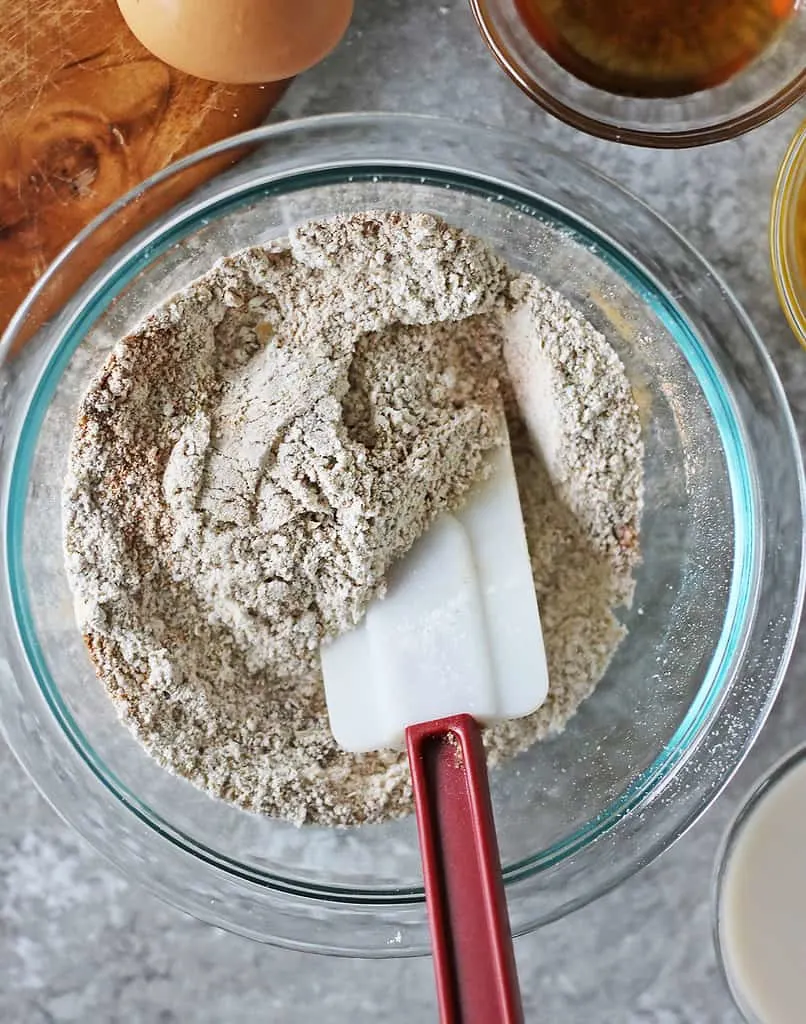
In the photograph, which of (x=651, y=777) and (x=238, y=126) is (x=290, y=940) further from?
(x=238, y=126)

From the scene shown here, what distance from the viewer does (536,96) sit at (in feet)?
2.92

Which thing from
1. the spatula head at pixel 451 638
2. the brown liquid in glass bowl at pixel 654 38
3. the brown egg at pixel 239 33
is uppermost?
the brown liquid in glass bowl at pixel 654 38

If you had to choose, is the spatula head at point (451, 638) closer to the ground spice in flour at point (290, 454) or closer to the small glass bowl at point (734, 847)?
the ground spice in flour at point (290, 454)

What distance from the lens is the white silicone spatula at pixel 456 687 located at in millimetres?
757

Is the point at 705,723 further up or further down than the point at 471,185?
further down

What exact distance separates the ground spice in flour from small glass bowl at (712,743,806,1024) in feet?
0.90

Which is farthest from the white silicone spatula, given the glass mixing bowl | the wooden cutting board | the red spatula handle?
the wooden cutting board

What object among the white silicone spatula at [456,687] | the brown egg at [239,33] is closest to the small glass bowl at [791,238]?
the white silicone spatula at [456,687]

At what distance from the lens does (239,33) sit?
777mm

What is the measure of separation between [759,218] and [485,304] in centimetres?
30

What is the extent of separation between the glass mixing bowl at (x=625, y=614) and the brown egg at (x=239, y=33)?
5cm

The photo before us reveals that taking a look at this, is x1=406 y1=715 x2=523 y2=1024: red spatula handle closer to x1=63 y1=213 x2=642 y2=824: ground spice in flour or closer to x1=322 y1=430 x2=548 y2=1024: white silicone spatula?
x1=322 y1=430 x2=548 y2=1024: white silicone spatula

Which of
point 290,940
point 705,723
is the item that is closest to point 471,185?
point 705,723

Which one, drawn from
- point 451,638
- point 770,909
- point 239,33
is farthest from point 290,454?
point 770,909
